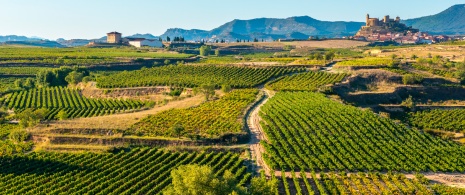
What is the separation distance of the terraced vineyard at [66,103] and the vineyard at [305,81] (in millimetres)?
30437

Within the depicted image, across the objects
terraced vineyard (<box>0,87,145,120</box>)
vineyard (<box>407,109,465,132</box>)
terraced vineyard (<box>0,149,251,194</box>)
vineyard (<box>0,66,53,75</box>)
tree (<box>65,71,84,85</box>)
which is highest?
vineyard (<box>0,66,53,75</box>)

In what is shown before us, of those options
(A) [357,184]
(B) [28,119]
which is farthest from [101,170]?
(A) [357,184]

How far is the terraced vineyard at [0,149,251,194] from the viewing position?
41.1 m

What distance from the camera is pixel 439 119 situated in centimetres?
7381

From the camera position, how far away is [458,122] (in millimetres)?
71812

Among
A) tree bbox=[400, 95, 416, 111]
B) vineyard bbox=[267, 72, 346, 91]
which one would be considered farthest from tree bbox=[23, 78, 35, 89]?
tree bbox=[400, 95, 416, 111]

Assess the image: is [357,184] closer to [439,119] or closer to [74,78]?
[439,119]

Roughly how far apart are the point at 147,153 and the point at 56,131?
1659cm

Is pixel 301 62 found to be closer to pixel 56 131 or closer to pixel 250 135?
pixel 250 135

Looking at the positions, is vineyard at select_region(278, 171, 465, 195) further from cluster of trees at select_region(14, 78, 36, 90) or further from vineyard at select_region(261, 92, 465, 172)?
cluster of trees at select_region(14, 78, 36, 90)

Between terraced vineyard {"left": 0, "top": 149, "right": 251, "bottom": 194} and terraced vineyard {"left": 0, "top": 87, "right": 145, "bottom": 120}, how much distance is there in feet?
82.5

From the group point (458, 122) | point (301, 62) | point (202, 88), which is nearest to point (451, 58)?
point (301, 62)

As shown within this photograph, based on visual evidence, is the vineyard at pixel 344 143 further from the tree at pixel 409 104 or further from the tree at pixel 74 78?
the tree at pixel 74 78

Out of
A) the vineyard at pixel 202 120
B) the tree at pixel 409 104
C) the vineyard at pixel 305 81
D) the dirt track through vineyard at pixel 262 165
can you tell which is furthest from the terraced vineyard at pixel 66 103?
the tree at pixel 409 104
